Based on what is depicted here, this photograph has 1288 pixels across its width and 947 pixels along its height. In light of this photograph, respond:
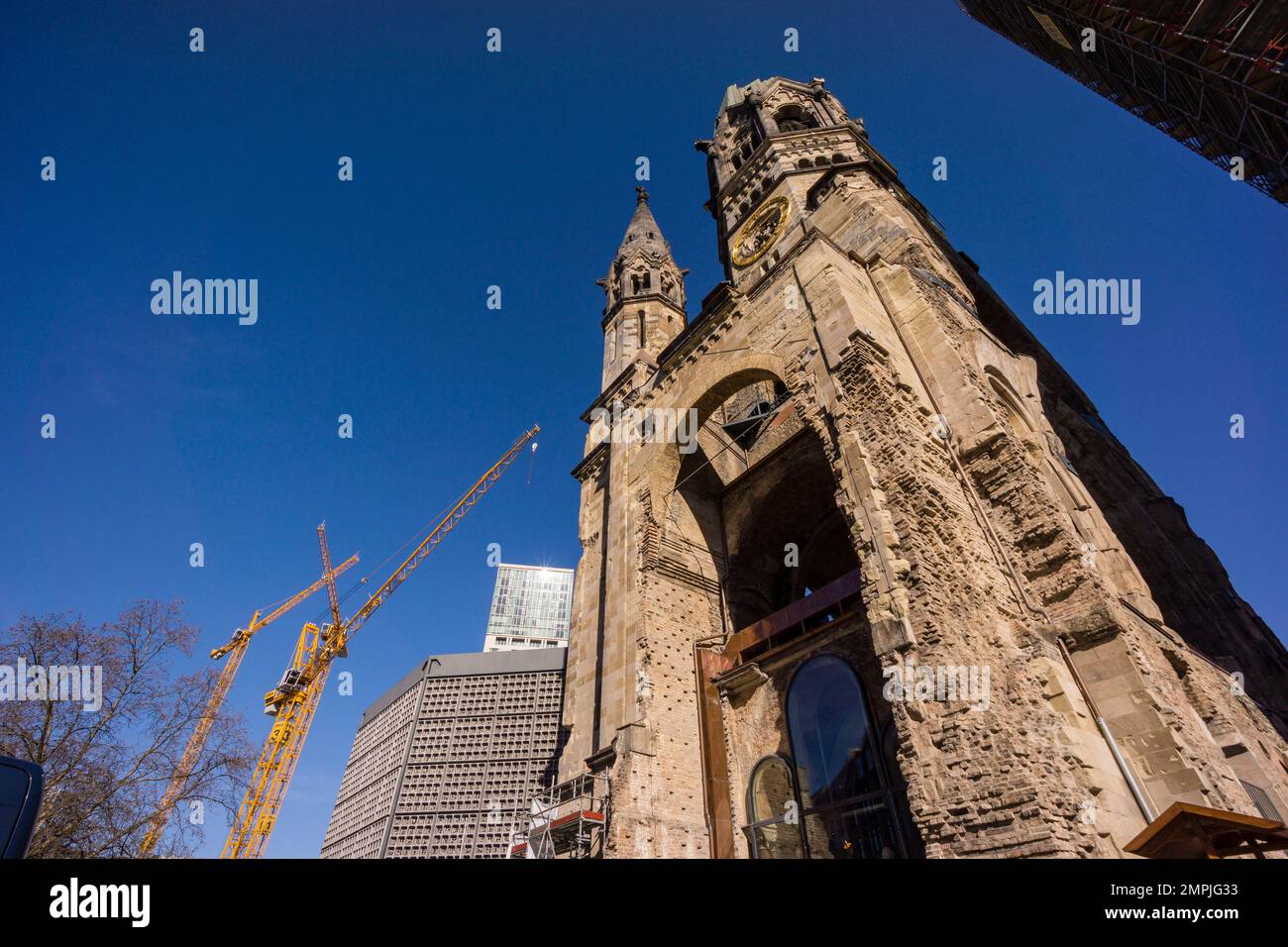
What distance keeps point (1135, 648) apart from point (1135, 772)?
2.13 meters

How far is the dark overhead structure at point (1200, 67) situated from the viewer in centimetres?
1593

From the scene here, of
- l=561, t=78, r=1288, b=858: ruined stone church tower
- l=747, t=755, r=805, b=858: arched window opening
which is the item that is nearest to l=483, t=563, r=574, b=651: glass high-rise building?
l=561, t=78, r=1288, b=858: ruined stone church tower

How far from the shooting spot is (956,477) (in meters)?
12.9

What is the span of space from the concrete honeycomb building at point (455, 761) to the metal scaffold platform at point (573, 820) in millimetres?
18198

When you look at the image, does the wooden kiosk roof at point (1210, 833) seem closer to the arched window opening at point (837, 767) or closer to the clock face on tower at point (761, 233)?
the arched window opening at point (837, 767)

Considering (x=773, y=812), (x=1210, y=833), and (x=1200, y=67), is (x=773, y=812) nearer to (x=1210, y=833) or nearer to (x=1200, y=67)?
(x=1210, y=833)

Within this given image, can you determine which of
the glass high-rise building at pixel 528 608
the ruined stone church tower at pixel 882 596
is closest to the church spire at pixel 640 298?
the ruined stone church tower at pixel 882 596

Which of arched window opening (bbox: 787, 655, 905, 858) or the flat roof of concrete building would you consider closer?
arched window opening (bbox: 787, 655, 905, 858)

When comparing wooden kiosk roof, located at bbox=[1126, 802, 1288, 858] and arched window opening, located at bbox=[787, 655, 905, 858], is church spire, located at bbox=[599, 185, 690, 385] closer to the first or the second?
arched window opening, located at bbox=[787, 655, 905, 858]

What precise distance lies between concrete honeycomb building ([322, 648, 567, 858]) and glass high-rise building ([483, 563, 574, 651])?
55.3 meters

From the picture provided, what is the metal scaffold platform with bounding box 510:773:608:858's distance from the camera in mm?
13492
